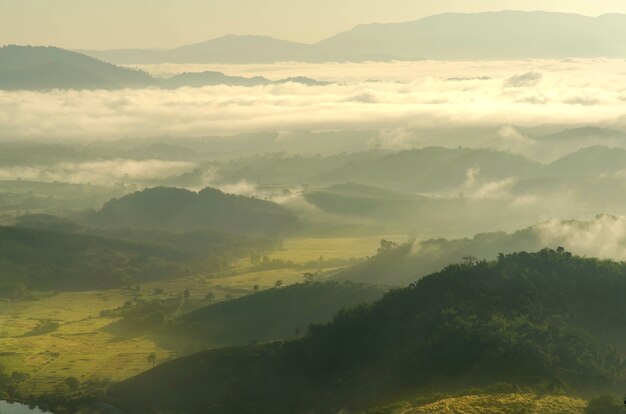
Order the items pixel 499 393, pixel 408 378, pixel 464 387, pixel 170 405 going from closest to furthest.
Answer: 1. pixel 499 393
2. pixel 464 387
3. pixel 408 378
4. pixel 170 405

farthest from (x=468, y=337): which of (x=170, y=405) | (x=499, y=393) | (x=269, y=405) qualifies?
(x=170, y=405)

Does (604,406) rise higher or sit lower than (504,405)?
higher

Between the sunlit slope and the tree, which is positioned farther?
the sunlit slope

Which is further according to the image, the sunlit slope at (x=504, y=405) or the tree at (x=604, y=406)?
the sunlit slope at (x=504, y=405)

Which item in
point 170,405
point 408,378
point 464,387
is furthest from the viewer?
point 170,405

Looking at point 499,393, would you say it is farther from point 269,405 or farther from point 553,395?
point 269,405

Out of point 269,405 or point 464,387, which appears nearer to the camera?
point 464,387

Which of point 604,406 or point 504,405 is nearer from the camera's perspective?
point 604,406

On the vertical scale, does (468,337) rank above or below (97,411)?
above
